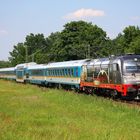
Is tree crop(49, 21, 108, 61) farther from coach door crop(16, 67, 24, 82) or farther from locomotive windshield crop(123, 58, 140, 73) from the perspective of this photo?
locomotive windshield crop(123, 58, 140, 73)

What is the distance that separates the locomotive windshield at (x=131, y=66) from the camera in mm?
Answer: 25734

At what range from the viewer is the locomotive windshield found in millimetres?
25734

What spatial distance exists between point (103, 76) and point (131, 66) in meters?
3.25

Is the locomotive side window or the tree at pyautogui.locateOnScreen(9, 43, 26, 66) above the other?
the tree at pyautogui.locateOnScreen(9, 43, 26, 66)

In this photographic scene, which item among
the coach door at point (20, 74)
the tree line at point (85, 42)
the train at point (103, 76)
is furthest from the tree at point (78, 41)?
the train at point (103, 76)

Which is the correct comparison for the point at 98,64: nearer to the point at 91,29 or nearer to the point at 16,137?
the point at 16,137

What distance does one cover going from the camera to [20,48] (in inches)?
5846

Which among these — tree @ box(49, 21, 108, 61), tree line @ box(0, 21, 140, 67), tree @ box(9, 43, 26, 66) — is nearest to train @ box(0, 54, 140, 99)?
tree line @ box(0, 21, 140, 67)

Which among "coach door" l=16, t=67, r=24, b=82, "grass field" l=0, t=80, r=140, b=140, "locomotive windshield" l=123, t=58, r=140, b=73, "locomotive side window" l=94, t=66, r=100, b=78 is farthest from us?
"coach door" l=16, t=67, r=24, b=82

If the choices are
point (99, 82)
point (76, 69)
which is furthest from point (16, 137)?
point (76, 69)

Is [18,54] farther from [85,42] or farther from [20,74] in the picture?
[20,74]

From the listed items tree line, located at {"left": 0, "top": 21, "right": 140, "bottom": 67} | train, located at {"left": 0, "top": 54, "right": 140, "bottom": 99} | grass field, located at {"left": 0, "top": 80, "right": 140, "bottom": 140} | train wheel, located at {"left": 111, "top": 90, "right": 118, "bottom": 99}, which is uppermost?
tree line, located at {"left": 0, "top": 21, "right": 140, "bottom": 67}

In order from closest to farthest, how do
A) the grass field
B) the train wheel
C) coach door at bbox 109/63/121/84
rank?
the grass field → coach door at bbox 109/63/121/84 → the train wheel

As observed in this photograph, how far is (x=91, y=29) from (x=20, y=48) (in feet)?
195
